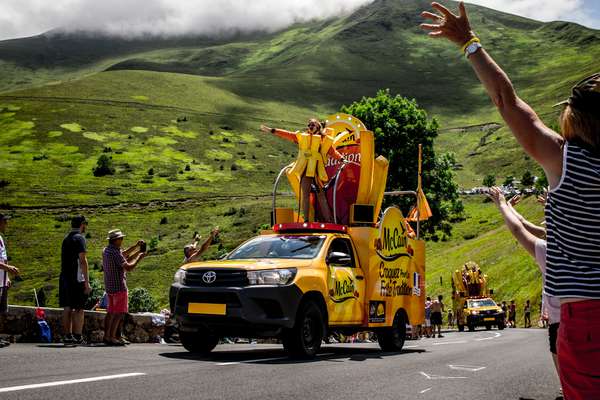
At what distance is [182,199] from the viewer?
11694 cm

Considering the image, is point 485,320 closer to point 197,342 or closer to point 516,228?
point 197,342

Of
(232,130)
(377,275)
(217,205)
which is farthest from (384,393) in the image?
(232,130)

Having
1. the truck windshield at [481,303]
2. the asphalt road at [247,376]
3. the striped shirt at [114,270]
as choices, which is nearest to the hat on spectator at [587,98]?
the asphalt road at [247,376]

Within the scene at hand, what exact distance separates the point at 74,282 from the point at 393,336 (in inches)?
236

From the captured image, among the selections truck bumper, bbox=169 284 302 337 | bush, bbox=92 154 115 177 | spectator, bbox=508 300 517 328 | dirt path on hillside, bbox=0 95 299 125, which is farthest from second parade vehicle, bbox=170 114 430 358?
dirt path on hillside, bbox=0 95 299 125

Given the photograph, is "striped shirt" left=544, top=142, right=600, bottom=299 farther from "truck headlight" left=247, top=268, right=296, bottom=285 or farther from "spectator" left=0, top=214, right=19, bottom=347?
"spectator" left=0, top=214, right=19, bottom=347

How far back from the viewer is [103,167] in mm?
127375

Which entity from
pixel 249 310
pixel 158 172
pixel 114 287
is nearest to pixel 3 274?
pixel 114 287

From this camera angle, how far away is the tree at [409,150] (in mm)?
44562

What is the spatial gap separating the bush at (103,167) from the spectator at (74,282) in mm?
117175

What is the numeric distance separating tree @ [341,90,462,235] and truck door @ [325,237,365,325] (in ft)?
102

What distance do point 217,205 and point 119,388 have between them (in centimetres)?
10676

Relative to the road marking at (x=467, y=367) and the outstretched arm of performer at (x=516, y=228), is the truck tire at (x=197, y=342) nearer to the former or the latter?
the road marking at (x=467, y=367)

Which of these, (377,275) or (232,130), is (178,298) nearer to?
(377,275)
